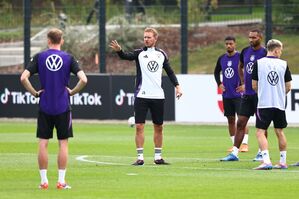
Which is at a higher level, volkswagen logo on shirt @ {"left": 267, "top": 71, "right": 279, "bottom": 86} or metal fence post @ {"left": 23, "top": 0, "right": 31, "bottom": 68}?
metal fence post @ {"left": 23, "top": 0, "right": 31, "bottom": 68}

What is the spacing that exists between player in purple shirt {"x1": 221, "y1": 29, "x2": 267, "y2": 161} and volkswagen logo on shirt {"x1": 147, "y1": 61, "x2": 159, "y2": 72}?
1.69 meters

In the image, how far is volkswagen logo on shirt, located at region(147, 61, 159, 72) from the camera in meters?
17.2

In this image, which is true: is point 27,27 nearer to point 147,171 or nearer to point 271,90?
point 147,171

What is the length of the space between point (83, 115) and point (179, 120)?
10.0 ft

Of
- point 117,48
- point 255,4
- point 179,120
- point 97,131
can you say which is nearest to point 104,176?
point 117,48

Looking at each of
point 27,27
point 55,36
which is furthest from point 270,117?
point 27,27

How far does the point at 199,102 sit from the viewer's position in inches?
1129

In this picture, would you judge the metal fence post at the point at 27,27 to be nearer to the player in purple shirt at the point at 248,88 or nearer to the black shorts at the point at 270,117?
the player in purple shirt at the point at 248,88

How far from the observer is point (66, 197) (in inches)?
492

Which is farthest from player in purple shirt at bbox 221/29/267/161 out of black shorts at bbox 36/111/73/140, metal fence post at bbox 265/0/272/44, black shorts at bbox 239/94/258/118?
metal fence post at bbox 265/0/272/44

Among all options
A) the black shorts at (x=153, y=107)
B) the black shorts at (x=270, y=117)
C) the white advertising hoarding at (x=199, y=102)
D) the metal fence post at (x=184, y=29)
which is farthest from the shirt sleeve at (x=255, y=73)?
the metal fence post at (x=184, y=29)

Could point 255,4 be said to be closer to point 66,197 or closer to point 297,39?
point 297,39

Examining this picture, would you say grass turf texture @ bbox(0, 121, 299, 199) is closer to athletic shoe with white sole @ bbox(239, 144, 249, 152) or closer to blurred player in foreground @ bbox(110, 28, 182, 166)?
athletic shoe with white sole @ bbox(239, 144, 249, 152)

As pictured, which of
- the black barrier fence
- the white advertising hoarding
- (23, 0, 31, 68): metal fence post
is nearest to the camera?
the white advertising hoarding
